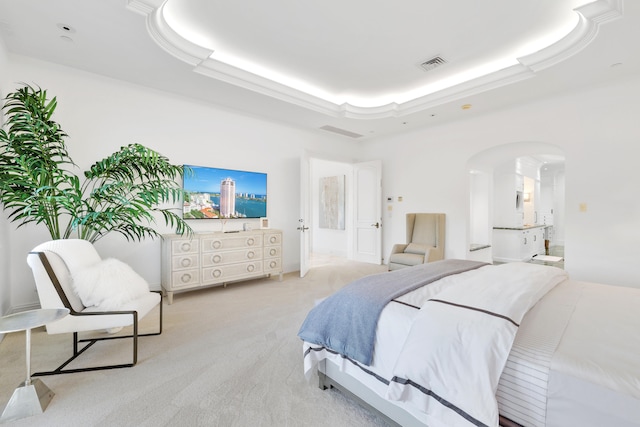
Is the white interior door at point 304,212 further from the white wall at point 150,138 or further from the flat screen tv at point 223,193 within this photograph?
the flat screen tv at point 223,193

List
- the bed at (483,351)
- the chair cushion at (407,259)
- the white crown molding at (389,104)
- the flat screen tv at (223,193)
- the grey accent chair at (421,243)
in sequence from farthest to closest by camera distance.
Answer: the grey accent chair at (421,243) < the chair cushion at (407,259) < the flat screen tv at (223,193) < the white crown molding at (389,104) < the bed at (483,351)

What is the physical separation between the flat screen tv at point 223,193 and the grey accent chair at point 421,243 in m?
2.47

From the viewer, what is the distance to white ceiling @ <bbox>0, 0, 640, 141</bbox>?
2604mm

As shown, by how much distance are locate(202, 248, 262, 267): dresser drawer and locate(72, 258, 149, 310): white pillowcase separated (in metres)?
1.43

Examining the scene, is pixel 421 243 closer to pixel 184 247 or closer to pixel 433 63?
pixel 433 63

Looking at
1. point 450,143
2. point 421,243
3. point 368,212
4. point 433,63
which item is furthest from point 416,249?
point 433,63

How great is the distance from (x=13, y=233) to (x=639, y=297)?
5.55 m

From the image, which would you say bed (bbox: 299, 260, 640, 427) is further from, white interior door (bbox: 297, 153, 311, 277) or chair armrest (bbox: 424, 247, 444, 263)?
white interior door (bbox: 297, 153, 311, 277)

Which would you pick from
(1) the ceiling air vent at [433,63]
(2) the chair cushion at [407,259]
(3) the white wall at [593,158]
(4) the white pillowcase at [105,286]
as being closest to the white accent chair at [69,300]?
(4) the white pillowcase at [105,286]

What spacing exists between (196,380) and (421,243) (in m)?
4.32

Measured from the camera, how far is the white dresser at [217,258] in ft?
11.9

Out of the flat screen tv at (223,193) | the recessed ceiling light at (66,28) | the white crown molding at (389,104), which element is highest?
the white crown molding at (389,104)

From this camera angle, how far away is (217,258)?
397cm

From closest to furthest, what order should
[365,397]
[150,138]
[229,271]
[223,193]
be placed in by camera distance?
[365,397] < [150,138] < [229,271] < [223,193]
